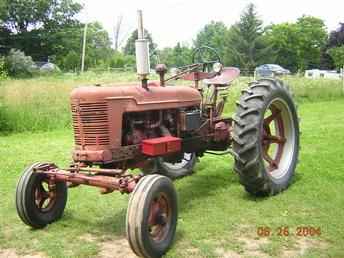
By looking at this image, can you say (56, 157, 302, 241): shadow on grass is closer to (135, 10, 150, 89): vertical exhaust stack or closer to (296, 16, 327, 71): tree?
(135, 10, 150, 89): vertical exhaust stack

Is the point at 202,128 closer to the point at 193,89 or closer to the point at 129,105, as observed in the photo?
the point at 193,89

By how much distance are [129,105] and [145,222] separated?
1.28 meters

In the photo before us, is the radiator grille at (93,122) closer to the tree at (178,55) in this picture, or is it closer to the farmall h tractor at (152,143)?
the farmall h tractor at (152,143)

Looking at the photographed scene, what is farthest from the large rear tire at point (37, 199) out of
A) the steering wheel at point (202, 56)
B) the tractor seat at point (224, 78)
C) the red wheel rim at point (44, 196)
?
the steering wheel at point (202, 56)

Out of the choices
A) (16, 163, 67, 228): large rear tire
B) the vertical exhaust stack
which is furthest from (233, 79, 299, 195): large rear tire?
(16, 163, 67, 228): large rear tire

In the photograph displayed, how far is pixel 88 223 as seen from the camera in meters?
4.91

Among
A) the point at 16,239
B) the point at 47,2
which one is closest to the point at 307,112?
the point at 16,239

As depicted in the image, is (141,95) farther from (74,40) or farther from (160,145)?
(74,40)

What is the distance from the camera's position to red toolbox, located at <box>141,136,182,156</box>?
479 centimetres

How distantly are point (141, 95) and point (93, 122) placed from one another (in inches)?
23.1

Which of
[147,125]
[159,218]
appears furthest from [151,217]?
[147,125]

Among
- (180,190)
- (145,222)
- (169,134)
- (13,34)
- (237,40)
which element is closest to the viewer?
(145,222)

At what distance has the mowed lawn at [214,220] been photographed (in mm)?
4211

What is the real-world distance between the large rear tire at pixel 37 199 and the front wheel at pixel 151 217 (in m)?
1.24
